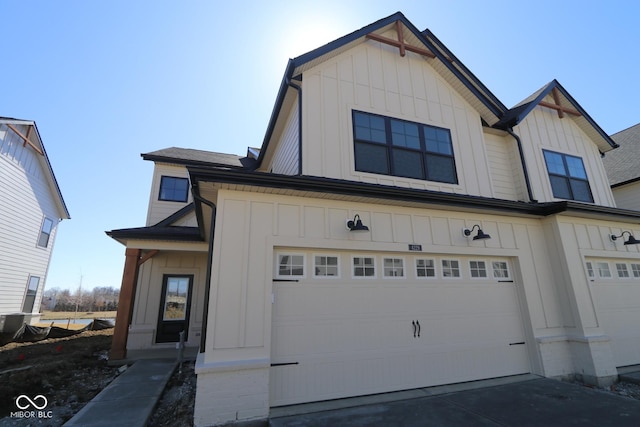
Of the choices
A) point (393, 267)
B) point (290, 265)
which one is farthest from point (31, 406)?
point (393, 267)

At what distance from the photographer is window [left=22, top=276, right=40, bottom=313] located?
1305 centimetres

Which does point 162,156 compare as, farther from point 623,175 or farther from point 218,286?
point 623,175

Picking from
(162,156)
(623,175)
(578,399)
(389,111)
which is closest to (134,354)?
(162,156)

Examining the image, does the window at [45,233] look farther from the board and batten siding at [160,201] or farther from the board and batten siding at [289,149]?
the board and batten siding at [289,149]

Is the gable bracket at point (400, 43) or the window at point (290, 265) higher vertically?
the gable bracket at point (400, 43)

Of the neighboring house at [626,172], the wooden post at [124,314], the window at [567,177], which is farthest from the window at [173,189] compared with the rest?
the neighboring house at [626,172]

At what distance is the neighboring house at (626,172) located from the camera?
10398mm

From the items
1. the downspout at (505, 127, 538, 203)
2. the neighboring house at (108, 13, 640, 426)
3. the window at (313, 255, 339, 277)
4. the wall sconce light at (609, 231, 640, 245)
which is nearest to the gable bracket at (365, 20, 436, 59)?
the neighboring house at (108, 13, 640, 426)

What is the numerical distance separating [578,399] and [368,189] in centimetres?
472

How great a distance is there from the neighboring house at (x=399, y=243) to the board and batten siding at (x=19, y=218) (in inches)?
290

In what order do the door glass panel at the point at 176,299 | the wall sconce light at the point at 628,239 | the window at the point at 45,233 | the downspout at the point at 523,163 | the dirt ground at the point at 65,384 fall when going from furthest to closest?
the window at the point at 45,233
the door glass panel at the point at 176,299
the downspout at the point at 523,163
the wall sconce light at the point at 628,239
the dirt ground at the point at 65,384

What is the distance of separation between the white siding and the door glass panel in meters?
15.7

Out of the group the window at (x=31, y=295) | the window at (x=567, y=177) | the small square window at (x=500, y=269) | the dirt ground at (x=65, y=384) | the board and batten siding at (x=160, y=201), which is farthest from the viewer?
the window at (x=31, y=295)

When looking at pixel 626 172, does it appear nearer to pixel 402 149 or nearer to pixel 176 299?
pixel 402 149
